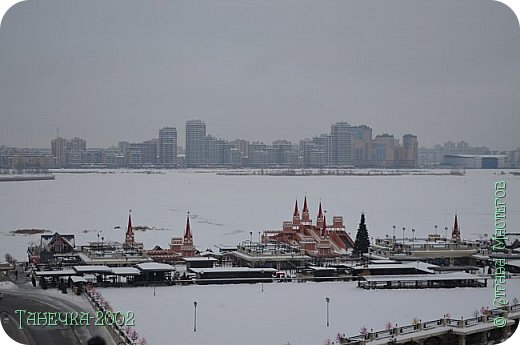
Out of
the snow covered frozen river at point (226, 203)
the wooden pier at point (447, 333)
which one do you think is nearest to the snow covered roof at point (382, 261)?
the snow covered frozen river at point (226, 203)

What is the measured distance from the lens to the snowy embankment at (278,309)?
548 cm

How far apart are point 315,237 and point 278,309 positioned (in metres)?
3.77

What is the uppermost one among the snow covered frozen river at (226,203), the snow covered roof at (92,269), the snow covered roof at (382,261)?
the snow covered frozen river at (226,203)

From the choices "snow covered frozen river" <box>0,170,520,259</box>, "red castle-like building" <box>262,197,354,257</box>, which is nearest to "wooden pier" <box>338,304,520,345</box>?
"snow covered frozen river" <box>0,170,520,259</box>

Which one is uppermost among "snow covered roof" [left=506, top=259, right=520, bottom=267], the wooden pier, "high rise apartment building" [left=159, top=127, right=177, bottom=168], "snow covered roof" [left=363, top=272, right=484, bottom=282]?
"high rise apartment building" [left=159, top=127, right=177, bottom=168]

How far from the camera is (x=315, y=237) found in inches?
390

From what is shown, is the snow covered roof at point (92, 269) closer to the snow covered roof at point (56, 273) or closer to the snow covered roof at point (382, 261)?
the snow covered roof at point (56, 273)

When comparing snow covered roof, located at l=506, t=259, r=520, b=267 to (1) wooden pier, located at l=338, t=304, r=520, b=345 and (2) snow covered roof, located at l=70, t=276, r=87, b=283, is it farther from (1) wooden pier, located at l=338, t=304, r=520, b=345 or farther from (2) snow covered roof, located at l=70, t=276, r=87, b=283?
(2) snow covered roof, located at l=70, t=276, r=87, b=283

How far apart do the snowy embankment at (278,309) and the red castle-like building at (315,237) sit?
1.97m

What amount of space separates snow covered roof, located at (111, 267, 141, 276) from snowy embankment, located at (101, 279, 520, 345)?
0.67ft

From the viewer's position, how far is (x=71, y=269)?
7.33 m

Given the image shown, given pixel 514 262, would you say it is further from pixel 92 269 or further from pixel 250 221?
pixel 250 221

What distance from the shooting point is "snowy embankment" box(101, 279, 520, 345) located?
548 cm

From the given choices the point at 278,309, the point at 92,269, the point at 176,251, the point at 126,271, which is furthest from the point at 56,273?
the point at 176,251
